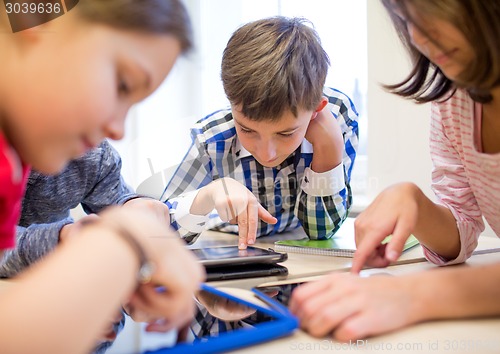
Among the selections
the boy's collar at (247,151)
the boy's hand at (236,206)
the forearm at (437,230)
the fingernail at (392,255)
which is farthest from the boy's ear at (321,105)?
the fingernail at (392,255)

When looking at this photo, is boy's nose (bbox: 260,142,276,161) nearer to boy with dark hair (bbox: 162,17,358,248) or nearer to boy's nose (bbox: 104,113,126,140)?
boy with dark hair (bbox: 162,17,358,248)

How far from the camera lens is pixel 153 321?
45 centimetres

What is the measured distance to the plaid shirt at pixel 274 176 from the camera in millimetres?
1163

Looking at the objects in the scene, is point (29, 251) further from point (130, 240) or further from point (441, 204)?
point (441, 204)

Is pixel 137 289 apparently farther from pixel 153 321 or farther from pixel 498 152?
pixel 498 152

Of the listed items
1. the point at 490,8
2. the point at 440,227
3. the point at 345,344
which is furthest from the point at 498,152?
the point at 345,344

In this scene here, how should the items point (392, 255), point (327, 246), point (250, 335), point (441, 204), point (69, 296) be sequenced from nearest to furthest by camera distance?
1. point (69, 296)
2. point (250, 335)
3. point (392, 255)
4. point (441, 204)
5. point (327, 246)

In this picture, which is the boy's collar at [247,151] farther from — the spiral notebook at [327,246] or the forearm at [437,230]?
the forearm at [437,230]

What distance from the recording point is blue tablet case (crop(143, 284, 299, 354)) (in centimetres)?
39

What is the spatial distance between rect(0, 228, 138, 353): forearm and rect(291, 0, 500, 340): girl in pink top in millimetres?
201

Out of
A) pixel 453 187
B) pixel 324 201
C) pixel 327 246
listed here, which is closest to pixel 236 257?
pixel 327 246

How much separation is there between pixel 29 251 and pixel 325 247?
460 mm

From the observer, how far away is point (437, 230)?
0.73 m

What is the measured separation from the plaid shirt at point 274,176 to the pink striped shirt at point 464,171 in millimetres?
340
